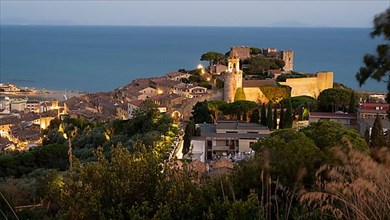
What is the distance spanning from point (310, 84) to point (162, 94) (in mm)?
10305

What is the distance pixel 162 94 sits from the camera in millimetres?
34688

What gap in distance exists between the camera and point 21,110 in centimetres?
4672

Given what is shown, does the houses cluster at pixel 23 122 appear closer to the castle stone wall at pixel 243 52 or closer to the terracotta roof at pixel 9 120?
the terracotta roof at pixel 9 120

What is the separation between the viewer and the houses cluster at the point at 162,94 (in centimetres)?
3078

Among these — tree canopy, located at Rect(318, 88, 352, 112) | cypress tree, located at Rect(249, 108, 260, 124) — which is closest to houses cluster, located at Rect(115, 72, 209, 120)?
cypress tree, located at Rect(249, 108, 260, 124)

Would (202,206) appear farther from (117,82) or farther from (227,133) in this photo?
(117,82)

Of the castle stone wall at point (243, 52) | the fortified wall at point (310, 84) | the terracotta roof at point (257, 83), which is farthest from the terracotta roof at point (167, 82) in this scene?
the fortified wall at point (310, 84)

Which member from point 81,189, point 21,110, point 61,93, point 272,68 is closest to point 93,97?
point 21,110

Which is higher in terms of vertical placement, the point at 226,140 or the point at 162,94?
the point at 162,94

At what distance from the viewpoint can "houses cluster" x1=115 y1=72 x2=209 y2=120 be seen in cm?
3078

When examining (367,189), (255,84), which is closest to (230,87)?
(255,84)

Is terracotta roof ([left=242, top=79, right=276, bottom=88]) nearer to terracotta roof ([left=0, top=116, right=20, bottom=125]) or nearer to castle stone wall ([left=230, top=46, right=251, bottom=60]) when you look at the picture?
castle stone wall ([left=230, top=46, right=251, bottom=60])

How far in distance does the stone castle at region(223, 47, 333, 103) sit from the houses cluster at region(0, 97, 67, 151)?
39.1ft

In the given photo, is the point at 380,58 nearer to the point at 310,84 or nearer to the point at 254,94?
the point at 254,94
